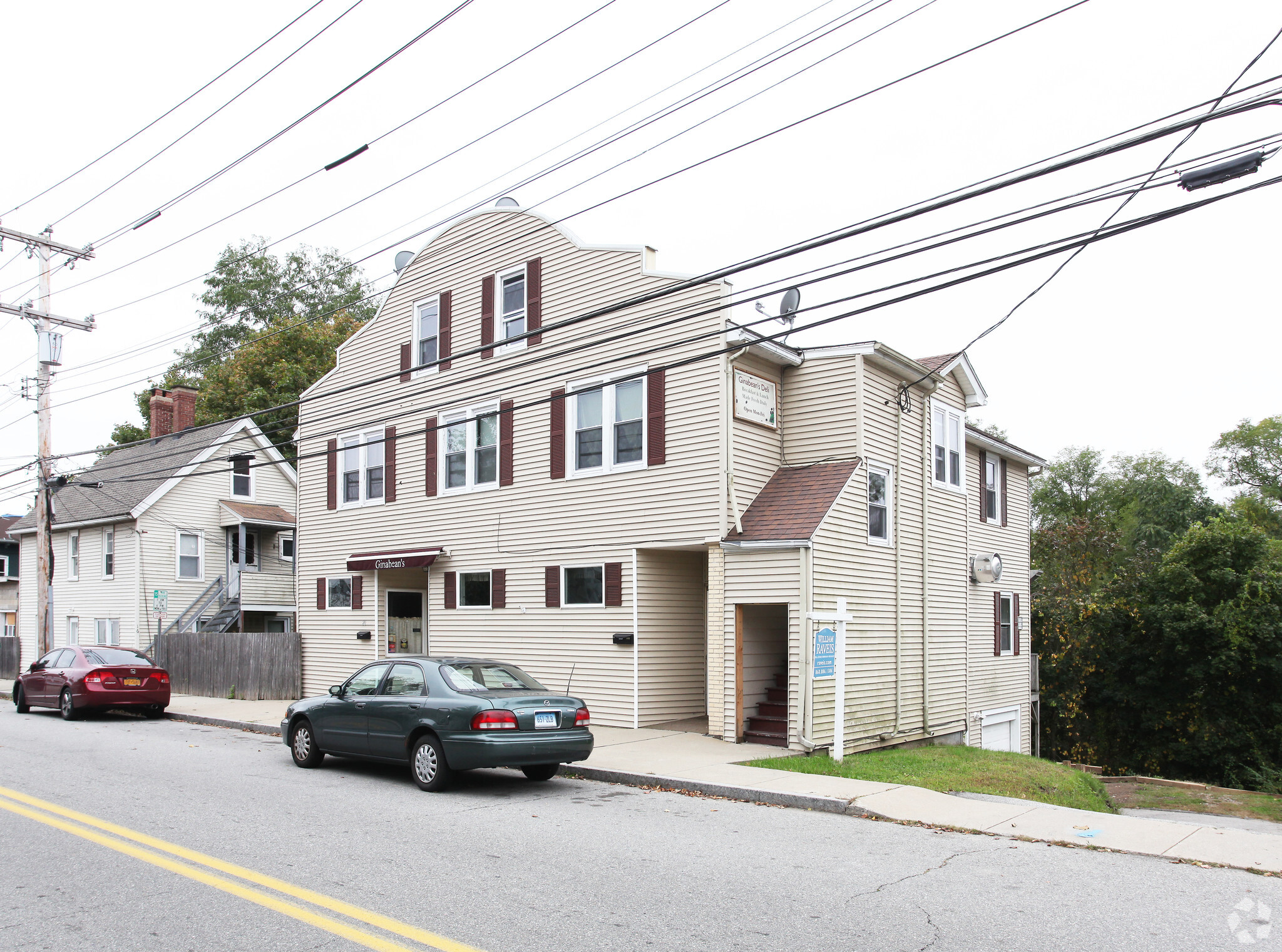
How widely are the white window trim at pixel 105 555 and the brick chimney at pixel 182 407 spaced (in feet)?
13.3

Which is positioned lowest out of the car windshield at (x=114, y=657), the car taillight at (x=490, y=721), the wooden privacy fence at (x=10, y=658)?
the wooden privacy fence at (x=10, y=658)

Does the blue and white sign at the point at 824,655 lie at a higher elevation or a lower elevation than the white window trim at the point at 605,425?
lower

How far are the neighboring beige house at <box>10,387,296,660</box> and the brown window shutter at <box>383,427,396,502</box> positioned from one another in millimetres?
10293

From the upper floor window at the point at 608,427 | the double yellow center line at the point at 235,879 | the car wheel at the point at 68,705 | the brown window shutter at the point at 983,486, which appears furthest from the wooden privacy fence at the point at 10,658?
the brown window shutter at the point at 983,486

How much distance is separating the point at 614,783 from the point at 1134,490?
5609 cm

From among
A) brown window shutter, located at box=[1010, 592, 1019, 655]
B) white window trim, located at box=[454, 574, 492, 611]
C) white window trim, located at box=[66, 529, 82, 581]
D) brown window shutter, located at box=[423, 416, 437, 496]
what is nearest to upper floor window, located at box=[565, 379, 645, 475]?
white window trim, located at box=[454, 574, 492, 611]

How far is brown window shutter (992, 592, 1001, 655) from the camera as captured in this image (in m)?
21.5

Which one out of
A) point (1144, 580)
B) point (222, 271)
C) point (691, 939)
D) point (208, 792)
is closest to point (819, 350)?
point (208, 792)

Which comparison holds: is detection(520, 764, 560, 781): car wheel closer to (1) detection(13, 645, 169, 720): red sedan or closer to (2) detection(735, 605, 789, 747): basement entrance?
(2) detection(735, 605, 789, 747): basement entrance

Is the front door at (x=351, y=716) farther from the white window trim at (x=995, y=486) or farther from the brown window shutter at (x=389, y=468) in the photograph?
the white window trim at (x=995, y=486)

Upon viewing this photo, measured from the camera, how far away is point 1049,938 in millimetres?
5812

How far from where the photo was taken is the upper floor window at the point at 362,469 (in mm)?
21781

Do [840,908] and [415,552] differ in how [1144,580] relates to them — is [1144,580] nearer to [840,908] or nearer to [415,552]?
[415,552]

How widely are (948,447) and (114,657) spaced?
16708 mm
